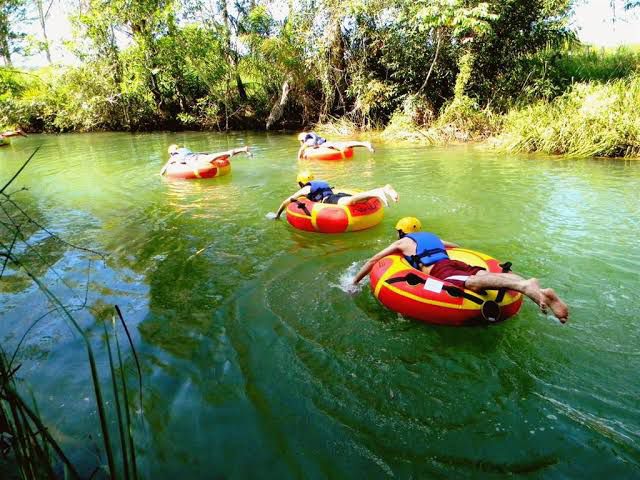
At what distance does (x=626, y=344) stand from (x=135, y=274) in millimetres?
4959

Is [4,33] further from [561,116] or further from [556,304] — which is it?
[561,116]

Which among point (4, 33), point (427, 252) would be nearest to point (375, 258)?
point (427, 252)

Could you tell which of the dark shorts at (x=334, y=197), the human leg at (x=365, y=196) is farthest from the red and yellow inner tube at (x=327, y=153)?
the human leg at (x=365, y=196)

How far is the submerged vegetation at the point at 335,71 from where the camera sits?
14.0 meters

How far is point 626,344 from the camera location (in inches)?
145

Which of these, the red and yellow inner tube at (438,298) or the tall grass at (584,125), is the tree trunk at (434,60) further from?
the red and yellow inner tube at (438,298)

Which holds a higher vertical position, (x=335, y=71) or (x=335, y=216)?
(x=335, y=71)

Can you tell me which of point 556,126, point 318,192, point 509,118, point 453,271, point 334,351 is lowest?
point 334,351

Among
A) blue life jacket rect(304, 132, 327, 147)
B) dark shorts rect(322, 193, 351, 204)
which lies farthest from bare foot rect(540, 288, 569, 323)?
blue life jacket rect(304, 132, 327, 147)

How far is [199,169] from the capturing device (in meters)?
10.5

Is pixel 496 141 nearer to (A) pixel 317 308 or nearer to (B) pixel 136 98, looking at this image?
(A) pixel 317 308

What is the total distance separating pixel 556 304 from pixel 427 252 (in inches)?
57.4

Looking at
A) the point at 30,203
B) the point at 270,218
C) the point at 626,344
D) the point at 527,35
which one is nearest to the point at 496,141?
the point at 527,35

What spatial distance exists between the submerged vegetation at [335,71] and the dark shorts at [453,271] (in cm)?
903
